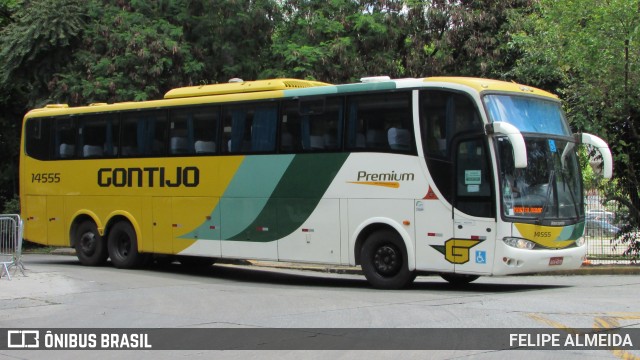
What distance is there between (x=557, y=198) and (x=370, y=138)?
11.6 feet

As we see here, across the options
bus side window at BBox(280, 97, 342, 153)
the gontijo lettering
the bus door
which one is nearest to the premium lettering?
bus side window at BBox(280, 97, 342, 153)

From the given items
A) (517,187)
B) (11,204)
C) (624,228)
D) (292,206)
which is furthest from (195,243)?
(11,204)

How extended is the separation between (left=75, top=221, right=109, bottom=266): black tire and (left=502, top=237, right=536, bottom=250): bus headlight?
10858 millimetres

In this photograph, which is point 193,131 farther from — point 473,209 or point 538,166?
point 538,166

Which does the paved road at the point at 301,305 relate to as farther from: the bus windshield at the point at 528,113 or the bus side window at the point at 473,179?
the bus windshield at the point at 528,113

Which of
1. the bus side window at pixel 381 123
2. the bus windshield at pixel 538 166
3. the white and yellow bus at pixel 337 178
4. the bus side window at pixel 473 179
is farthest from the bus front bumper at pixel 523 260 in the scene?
the bus side window at pixel 381 123

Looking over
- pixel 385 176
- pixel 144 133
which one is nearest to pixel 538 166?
pixel 385 176

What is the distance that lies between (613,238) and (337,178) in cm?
959

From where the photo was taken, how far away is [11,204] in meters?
30.4

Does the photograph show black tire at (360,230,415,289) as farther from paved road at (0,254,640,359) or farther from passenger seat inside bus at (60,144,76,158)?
passenger seat inside bus at (60,144,76,158)

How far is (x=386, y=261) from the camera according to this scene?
14016 mm

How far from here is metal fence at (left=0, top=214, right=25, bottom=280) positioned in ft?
52.6

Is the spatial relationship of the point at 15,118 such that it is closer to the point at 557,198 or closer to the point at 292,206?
the point at 292,206

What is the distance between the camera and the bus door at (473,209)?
12.7 metres
